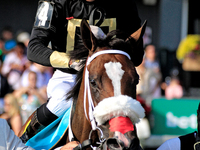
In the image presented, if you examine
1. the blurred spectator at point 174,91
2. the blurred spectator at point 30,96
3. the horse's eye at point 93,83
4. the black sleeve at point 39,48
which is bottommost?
the blurred spectator at point 174,91

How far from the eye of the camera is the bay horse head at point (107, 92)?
201cm

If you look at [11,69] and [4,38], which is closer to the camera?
[11,69]

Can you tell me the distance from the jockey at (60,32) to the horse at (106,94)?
27 cm

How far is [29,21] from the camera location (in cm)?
1073

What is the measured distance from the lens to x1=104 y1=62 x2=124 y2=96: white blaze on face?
6.89 feet

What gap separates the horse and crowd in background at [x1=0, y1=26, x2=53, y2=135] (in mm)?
2992

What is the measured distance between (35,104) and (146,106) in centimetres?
217

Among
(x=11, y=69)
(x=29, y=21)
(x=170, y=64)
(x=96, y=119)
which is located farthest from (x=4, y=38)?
(x=96, y=119)

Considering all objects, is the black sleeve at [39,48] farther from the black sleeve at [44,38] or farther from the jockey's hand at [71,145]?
the jockey's hand at [71,145]

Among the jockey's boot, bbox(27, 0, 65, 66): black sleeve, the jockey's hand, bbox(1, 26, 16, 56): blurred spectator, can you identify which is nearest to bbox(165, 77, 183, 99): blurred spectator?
bbox(1, 26, 16, 56): blurred spectator

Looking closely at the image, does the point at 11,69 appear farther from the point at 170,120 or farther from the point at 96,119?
the point at 96,119

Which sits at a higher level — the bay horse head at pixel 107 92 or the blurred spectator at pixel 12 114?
the bay horse head at pixel 107 92

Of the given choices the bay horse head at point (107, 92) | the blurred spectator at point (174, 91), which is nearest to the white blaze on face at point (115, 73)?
the bay horse head at point (107, 92)

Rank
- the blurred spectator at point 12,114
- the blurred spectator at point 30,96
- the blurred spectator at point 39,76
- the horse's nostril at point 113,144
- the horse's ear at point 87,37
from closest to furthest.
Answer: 1. the horse's nostril at point 113,144
2. the horse's ear at point 87,37
3. the blurred spectator at point 12,114
4. the blurred spectator at point 30,96
5. the blurred spectator at point 39,76
